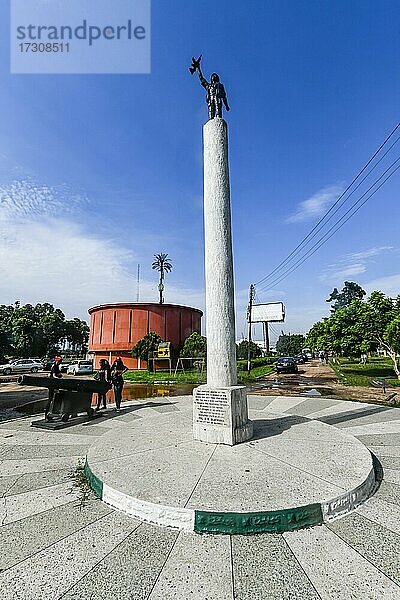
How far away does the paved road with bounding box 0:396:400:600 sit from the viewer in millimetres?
2914

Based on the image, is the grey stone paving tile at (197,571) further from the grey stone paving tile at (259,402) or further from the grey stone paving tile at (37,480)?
the grey stone paving tile at (259,402)

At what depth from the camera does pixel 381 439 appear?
7.61 m

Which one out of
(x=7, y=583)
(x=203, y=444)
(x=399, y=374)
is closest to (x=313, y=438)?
(x=203, y=444)

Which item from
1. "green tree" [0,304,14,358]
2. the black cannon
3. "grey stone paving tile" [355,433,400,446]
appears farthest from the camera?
"green tree" [0,304,14,358]

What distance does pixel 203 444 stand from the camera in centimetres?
638

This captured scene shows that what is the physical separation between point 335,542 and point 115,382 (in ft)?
28.6

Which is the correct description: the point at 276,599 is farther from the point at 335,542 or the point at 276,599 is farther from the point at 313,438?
the point at 313,438

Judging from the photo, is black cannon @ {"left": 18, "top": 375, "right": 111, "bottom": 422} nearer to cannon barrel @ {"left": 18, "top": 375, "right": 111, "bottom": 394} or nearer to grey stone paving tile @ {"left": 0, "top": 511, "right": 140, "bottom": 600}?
cannon barrel @ {"left": 18, "top": 375, "right": 111, "bottom": 394}

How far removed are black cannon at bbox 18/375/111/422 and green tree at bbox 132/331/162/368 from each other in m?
22.7

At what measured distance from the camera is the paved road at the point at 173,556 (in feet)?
9.56

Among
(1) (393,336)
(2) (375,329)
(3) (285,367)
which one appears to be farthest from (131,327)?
(1) (393,336)

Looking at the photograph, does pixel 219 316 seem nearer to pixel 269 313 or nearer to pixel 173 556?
pixel 173 556

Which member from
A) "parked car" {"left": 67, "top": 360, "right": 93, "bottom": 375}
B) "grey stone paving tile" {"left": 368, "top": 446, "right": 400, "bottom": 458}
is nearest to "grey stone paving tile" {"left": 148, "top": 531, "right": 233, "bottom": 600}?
"grey stone paving tile" {"left": 368, "top": 446, "right": 400, "bottom": 458}

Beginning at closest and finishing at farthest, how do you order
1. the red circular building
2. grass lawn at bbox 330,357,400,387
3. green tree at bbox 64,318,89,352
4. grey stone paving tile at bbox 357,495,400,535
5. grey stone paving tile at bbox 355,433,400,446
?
grey stone paving tile at bbox 357,495,400,535, grey stone paving tile at bbox 355,433,400,446, grass lawn at bbox 330,357,400,387, the red circular building, green tree at bbox 64,318,89,352
